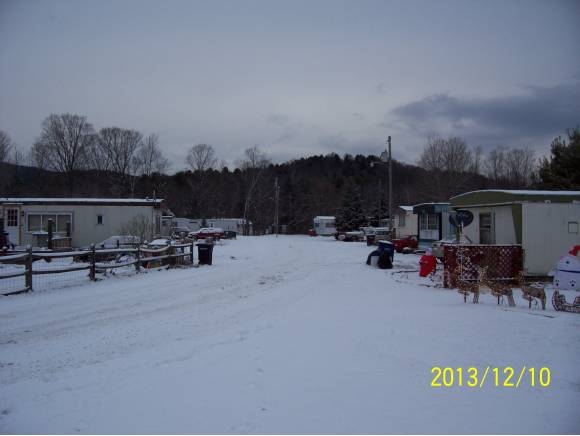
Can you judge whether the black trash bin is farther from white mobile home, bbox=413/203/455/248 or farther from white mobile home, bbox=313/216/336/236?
white mobile home, bbox=313/216/336/236

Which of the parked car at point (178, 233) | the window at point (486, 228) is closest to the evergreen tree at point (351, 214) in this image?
the parked car at point (178, 233)

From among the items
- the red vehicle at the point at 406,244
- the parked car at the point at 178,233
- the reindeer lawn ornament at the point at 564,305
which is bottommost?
the reindeer lawn ornament at the point at 564,305

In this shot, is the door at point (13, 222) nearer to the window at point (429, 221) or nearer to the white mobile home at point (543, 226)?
the window at point (429, 221)

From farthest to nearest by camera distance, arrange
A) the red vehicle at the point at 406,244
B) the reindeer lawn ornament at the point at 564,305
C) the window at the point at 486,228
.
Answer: the red vehicle at the point at 406,244 < the window at the point at 486,228 < the reindeer lawn ornament at the point at 564,305

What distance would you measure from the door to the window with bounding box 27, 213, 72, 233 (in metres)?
0.64

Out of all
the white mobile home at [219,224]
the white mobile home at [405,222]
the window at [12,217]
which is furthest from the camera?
the white mobile home at [219,224]

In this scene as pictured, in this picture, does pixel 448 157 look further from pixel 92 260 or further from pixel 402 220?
pixel 92 260

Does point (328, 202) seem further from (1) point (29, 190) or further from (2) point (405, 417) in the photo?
(2) point (405, 417)

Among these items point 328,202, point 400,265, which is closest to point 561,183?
point 400,265

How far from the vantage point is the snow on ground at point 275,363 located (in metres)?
4.07

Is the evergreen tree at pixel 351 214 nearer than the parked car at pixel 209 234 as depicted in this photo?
No

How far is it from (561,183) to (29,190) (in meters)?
59.0

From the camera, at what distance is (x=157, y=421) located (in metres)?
4.01
